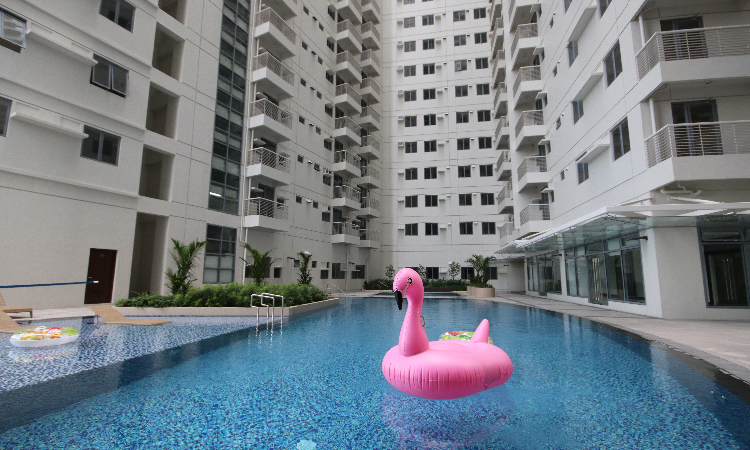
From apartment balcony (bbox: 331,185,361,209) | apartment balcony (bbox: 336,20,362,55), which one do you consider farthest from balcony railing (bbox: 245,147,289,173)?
apartment balcony (bbox: 336,20,362,55)

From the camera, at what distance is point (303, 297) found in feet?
51.8

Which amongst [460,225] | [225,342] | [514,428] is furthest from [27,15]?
[460,225]

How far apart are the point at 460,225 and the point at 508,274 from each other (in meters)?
6.07

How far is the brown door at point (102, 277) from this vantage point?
48.2 ft

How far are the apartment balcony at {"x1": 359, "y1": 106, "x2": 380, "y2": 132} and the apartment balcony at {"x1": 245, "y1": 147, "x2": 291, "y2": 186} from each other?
1222cm

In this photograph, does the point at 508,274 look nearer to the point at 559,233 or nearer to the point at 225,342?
the point at 559,233

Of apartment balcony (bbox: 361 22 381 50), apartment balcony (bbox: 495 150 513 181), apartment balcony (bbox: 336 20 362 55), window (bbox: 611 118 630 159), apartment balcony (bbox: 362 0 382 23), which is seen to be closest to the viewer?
window (bbox: 611 118 630 159)

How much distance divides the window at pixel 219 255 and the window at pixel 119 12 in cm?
942

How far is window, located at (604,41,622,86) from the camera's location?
13938 millimetres

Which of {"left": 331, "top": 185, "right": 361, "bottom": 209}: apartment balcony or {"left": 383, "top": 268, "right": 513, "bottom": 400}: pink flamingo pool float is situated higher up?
{"left": 331, "top": 185, "right": 361, "bottom": 209}: apartment balcony

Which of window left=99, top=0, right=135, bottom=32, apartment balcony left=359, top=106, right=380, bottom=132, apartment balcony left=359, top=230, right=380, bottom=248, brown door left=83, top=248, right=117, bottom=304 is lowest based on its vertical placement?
brown door left=83, top=248, right=117, bottom=304

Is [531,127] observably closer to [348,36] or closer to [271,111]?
[271,111]

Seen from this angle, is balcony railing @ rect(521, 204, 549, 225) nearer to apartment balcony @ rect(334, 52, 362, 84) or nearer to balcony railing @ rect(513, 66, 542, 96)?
balcony railing @ rect(513, 66, 542, 96)

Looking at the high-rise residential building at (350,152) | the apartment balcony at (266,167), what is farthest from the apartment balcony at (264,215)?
the apartment balcony at (266,167)
